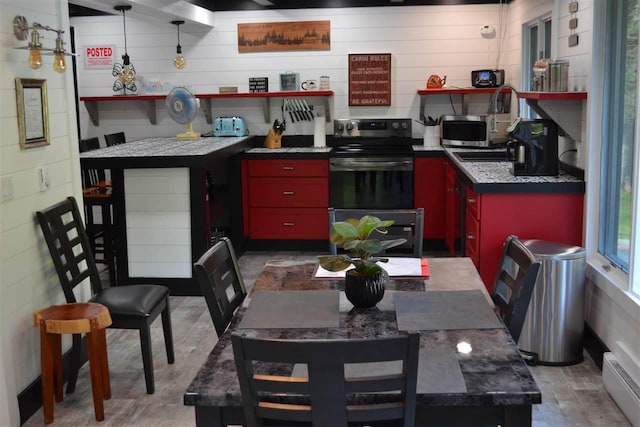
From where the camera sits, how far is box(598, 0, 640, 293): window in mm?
3607

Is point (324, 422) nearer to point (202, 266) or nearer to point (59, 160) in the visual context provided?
point (202, 266)

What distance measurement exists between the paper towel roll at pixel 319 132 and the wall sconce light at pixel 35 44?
3.60 meters

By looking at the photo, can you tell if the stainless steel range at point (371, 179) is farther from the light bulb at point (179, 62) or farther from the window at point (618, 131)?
the window at point (618, 131)

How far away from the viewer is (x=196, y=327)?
15.1ft

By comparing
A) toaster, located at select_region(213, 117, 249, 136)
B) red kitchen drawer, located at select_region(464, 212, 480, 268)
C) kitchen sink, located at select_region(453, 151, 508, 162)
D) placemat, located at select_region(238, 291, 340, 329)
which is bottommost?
red kitchen drawer, located at select_region(464, 212, 480, 268)

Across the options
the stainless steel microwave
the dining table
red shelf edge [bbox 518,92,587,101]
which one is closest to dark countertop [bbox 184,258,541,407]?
the dining table

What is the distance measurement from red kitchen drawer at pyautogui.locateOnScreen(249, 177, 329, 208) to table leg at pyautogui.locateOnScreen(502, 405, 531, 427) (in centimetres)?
480

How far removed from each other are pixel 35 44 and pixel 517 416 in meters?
Result: 2.66

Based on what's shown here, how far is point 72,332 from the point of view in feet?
10.6

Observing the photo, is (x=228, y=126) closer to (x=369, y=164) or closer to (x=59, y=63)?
(x=369, y=164)

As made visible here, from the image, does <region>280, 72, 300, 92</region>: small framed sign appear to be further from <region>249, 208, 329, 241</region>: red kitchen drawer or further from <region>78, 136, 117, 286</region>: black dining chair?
<region>78, 136, 117, 286</region>: black dining chair

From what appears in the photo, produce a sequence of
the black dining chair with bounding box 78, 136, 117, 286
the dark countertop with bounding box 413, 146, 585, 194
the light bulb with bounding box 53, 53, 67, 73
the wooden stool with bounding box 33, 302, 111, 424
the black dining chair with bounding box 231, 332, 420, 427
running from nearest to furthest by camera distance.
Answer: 1. the black dining chair with bounding box 231, 332, 420, 427
2. the wooden stool with bounding box 33, 302, 111, 424
3. the light bulb with bounding box 53, 53, 67, 73
4. the dark countertop with bounding box 413, 146, 585, 194
5. the black dining chair with bounding box 78, 136, 117, 286

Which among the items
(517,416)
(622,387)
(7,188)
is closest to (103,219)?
(7,188)

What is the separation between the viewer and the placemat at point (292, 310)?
220cm
